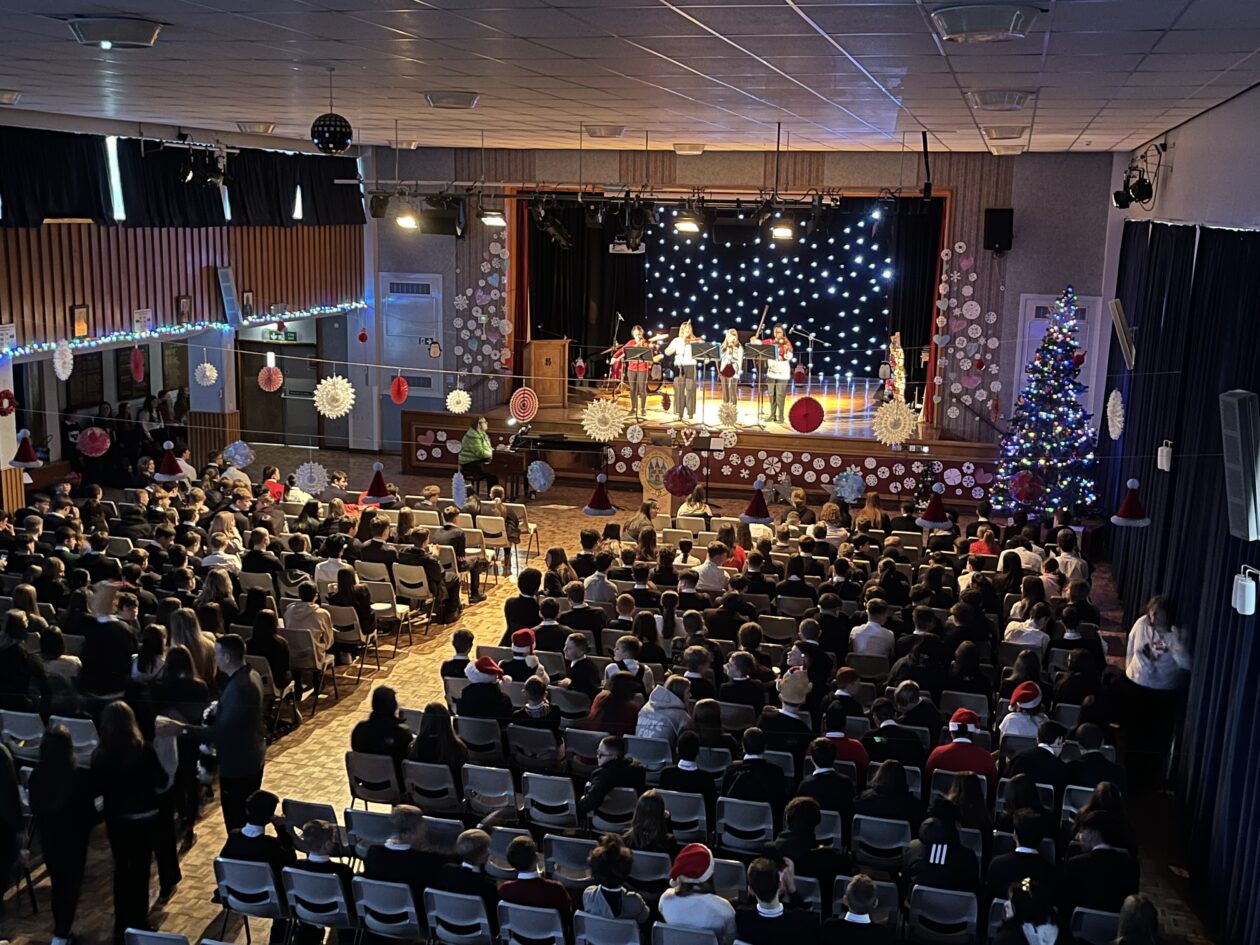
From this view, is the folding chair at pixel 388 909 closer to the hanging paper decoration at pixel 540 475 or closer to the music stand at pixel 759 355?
the hanging paper decoration at pixel 540 475

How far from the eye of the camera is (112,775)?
22.6ft

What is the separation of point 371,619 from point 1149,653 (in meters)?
6.34

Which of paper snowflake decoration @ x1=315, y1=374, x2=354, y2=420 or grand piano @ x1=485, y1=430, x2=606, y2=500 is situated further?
grand piano @ x1=485, y1=430, x2=606, y2=500

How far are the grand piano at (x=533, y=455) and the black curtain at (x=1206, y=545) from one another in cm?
849

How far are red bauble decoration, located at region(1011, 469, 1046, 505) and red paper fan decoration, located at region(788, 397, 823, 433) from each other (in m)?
2.44

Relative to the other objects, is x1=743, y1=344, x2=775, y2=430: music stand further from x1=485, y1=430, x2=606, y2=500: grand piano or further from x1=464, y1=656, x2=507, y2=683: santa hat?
x1=464, y1=656, x2=507, y2=683: santa hat

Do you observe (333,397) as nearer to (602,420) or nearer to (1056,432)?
(602,420)

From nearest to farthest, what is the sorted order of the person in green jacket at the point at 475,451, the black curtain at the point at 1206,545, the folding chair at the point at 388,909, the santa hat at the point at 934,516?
the folding chair at the point at 388,909
the black curtain at the point at 1206,545
the santa hat at the point at 934,516
the person in green jacket at the point at 475,451

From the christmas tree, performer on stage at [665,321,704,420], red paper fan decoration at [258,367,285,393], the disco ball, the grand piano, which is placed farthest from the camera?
performer on stage at [665,321,704,420]

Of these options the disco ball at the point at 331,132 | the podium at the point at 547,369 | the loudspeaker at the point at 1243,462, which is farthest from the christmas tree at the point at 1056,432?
the disco ball at the point at 331,132

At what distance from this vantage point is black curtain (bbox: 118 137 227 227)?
16781mm

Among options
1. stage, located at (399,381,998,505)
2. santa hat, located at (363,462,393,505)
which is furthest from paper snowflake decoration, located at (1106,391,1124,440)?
santa hat, located at (363,462,393,505)

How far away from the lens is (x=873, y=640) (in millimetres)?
9711

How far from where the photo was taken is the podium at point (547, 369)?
70.3ft
